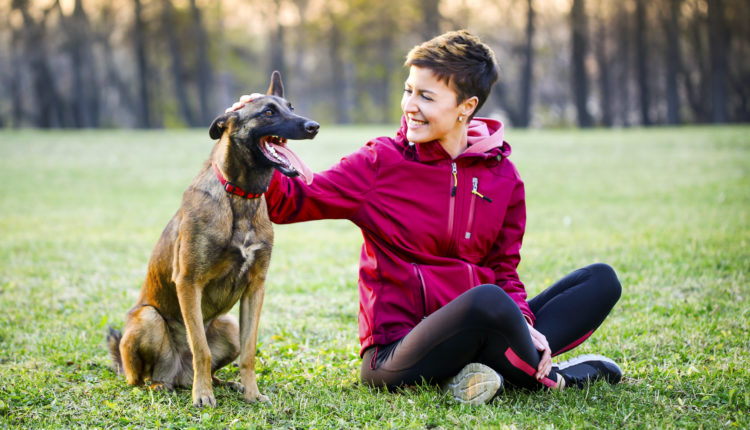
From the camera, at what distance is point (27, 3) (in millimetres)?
30812

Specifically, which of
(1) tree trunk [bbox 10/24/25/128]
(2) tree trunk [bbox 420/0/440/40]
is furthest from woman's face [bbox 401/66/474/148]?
(1) tree trunk [bbox 10/24/25/128]

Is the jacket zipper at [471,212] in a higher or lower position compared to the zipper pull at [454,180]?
lower

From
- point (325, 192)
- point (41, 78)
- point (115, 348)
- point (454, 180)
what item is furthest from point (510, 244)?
point (41, 78)

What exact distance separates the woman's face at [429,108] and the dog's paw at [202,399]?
1724 millimetres

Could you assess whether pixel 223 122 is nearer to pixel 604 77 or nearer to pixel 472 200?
pixel 472 200

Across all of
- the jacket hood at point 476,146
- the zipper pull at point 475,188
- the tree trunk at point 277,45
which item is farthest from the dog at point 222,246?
Answer: the tree trunk at point 277,45

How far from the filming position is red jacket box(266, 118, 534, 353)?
3357 millimetres

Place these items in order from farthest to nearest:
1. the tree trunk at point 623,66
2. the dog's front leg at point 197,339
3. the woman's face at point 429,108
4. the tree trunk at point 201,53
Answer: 1. the tree trunk at point 623,66
2. the tree trunk at point 201,53
3. the woman's face at point 429,108
4. the dog's front leg at point 197,339

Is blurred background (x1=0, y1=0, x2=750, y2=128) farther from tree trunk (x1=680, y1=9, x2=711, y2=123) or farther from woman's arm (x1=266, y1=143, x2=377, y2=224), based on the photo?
woman's arm (x1=266, y1=143, x2=377, y2=224)

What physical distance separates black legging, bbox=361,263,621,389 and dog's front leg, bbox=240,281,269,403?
2.00 ft

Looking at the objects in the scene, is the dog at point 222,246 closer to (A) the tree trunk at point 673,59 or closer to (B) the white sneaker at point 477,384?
(B) the white sneaker at point 477,384

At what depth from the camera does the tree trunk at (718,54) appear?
3394cm

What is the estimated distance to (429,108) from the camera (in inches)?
131

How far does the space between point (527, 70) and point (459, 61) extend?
33.2 meters
